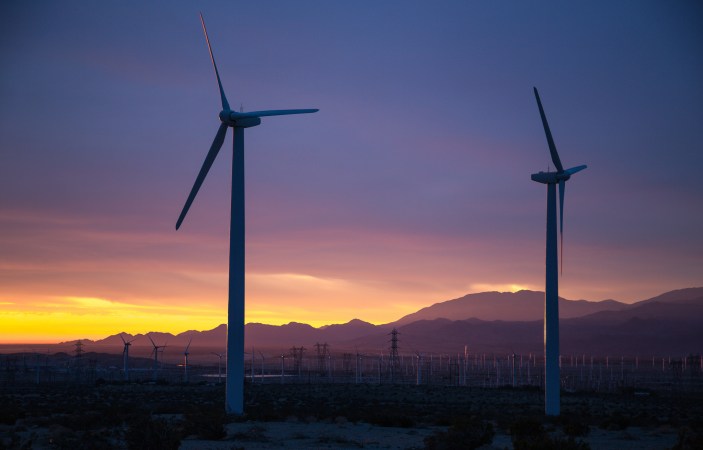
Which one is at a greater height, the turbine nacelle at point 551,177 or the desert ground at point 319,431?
the turbine nacelle at point 551,177

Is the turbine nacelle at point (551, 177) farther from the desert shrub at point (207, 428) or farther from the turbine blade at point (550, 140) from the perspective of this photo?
the desert shrub at point (207, 428)

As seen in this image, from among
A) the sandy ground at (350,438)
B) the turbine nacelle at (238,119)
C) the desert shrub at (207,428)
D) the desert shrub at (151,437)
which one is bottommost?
the sandy ground at (350,438)

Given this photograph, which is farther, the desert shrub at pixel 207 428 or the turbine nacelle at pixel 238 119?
the turbine nacelle at pixel 238 119

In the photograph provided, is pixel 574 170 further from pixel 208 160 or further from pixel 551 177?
pixel 208 160

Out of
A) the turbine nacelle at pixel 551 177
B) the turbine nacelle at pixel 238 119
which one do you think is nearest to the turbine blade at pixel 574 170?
the turbine nacelle at pixel 551 177

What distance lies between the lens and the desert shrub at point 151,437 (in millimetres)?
28125

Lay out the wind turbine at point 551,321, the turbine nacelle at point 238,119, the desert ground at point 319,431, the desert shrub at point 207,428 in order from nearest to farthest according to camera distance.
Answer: the desert ground at point 319,431 → the desert shrub at point 207,428 → the turbine nacelle at point 238,119 → the wind turbine at point 551,321

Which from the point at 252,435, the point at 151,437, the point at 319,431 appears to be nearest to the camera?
the point at 151,437

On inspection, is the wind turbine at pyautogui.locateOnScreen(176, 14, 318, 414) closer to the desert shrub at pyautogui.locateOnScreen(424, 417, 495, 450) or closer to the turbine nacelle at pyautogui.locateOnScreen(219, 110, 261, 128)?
the turbine nacelle at pyautogui.locateOnScreen(219, 110, 261, 128)

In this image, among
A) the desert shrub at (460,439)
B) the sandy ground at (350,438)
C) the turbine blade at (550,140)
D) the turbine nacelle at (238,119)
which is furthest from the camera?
the turbine blade at (550,140)

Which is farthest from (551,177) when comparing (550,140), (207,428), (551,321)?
(207,428)

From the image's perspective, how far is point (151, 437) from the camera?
2831 cm

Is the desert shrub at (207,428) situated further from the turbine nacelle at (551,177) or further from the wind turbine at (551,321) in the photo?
the turbine nacelle at (551,177)

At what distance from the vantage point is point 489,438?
3369 cm
